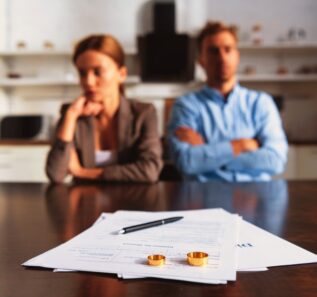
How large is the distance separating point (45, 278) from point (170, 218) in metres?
0.30

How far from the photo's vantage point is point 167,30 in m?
4.16

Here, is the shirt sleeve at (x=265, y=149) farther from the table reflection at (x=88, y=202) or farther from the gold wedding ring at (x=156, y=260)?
the gold wedding ring at (x=156, y=260)

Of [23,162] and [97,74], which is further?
[23,162]

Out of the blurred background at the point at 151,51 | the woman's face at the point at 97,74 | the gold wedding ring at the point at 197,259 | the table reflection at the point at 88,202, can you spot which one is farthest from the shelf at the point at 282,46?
the gold wedding ring at the point at 197,259

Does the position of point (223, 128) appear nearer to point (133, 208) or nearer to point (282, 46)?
point (133, 208)

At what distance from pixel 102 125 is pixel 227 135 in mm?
492

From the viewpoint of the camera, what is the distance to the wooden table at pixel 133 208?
436mm

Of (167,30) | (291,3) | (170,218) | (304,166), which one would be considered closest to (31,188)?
(170,218)

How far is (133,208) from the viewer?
2.93 feet

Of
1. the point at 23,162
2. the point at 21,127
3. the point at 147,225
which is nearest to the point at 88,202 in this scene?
the point at 147,225

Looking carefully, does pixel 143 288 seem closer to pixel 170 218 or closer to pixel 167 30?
pixel 170 218

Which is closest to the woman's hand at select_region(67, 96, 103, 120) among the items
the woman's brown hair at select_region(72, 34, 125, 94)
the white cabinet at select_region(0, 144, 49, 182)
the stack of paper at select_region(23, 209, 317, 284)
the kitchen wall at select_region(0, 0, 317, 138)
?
the woman's brown hair at select_region(72, 34, 125, 94)

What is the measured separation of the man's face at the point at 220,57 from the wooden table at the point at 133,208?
0.65 metres

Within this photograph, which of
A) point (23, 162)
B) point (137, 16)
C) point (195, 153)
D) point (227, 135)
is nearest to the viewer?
point (195, 153)
